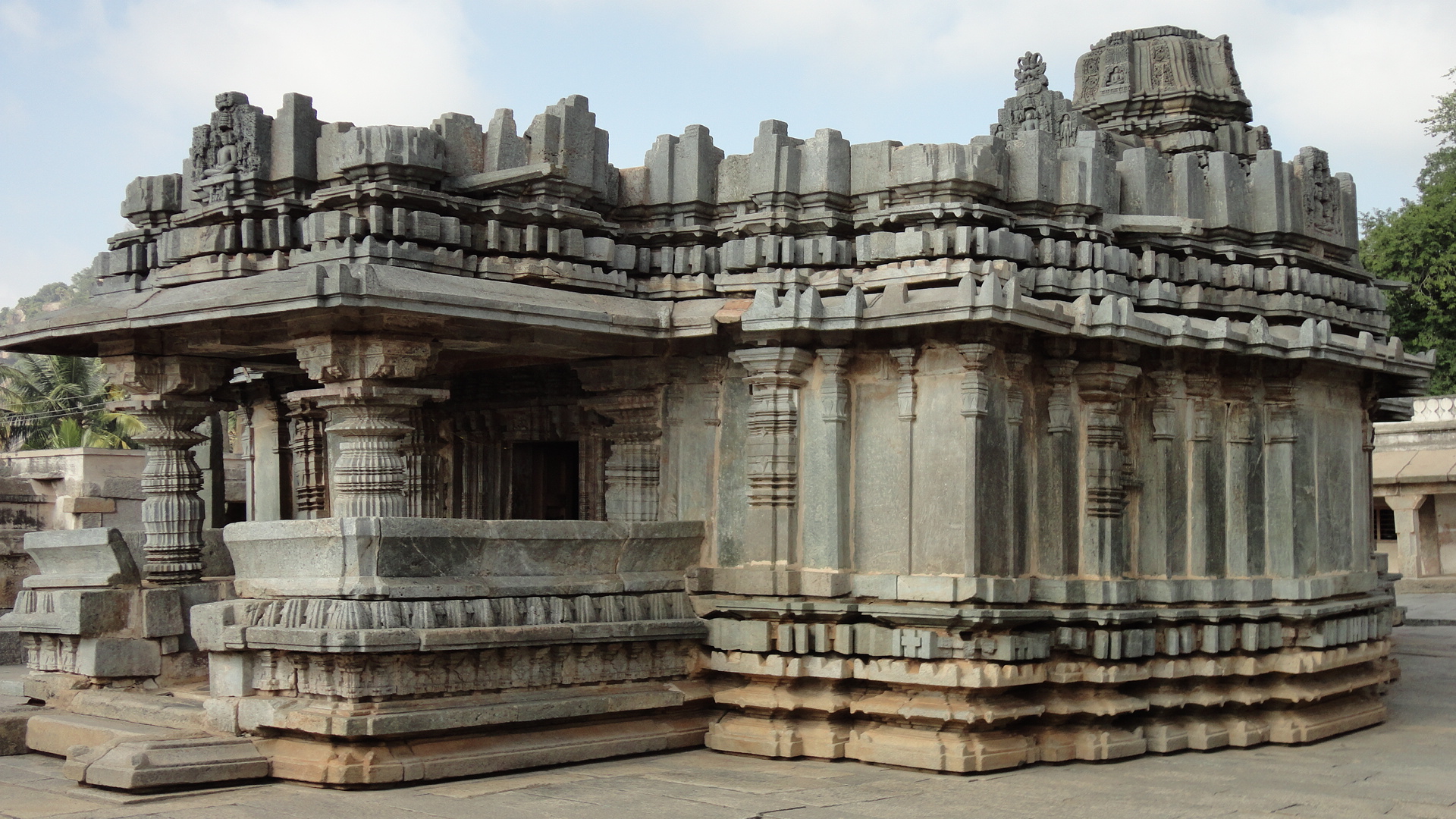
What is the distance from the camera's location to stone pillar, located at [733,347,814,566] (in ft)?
32.3

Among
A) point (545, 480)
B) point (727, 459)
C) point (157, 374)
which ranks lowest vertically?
point (545, 480)

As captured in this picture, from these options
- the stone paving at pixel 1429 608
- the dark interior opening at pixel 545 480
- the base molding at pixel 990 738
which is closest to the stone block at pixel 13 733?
the dark interior opening at pixel 545 480

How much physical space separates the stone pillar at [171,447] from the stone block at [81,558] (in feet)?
Result: 0.80

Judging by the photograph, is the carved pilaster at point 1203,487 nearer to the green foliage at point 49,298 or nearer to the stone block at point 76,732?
the stone block at point 76,732

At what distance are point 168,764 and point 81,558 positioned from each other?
8.90 ft

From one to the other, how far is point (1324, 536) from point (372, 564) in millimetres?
6840

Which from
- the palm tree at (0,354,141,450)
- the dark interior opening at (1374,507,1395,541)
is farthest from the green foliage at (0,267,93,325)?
the dark interior opening at (1374,507,1395,541)

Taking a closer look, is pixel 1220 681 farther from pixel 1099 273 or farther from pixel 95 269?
pixel 95 269

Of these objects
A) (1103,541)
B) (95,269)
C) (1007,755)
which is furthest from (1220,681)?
(95,269)

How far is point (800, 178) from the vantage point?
10.6 meters

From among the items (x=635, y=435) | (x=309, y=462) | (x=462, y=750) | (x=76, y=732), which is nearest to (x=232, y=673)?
(x=76, y=732)

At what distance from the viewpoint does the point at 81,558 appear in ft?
33.9

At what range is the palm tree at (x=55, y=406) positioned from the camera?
125ft

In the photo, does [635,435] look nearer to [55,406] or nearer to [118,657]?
[118,657]
